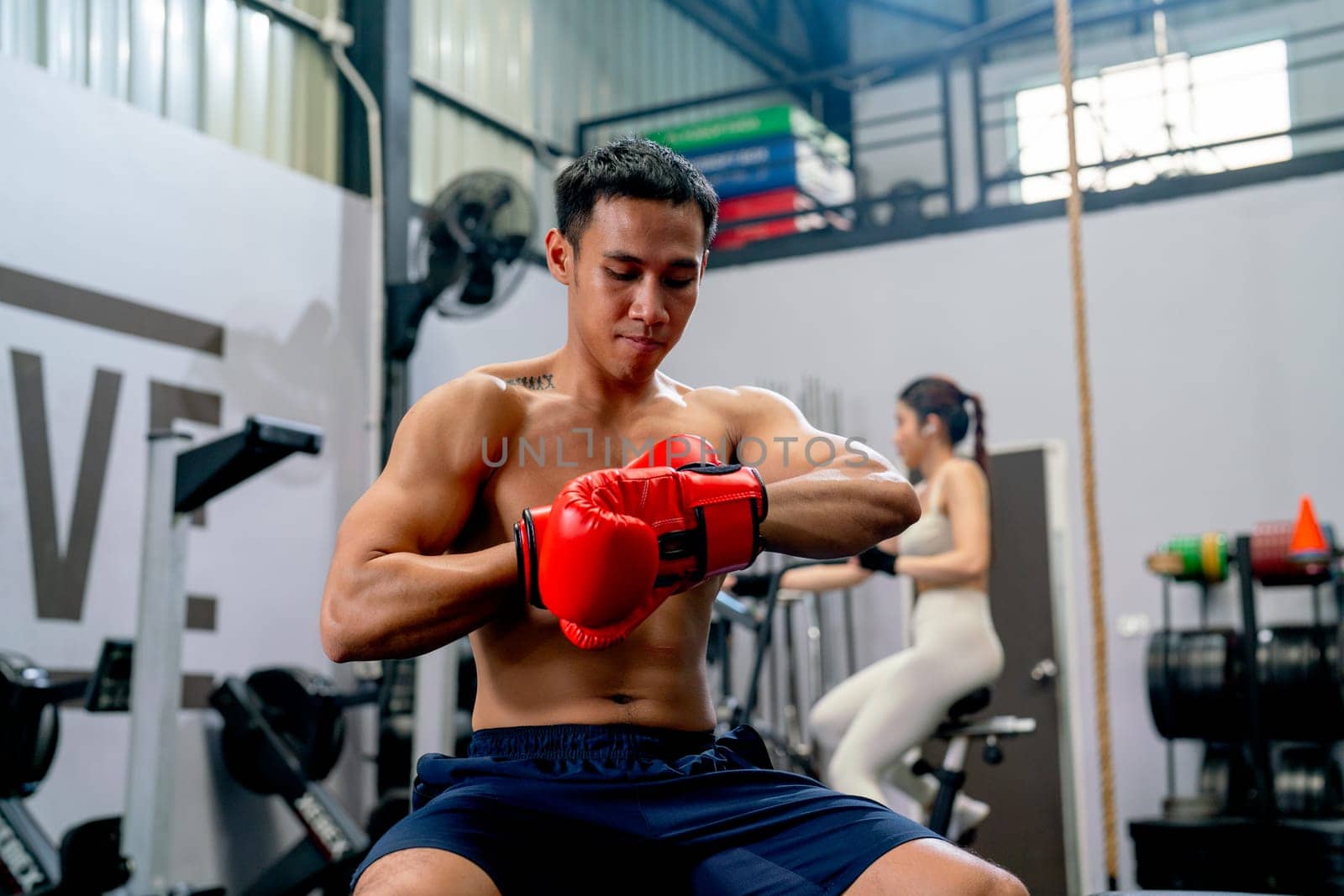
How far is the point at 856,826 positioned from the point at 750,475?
0.40 meters

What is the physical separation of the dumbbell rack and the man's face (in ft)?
11.3

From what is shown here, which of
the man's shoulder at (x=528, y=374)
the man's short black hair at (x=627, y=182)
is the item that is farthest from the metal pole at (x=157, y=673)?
the man's short black hair at (x=627, y=182)

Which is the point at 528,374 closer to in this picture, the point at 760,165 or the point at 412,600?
the point at 412,600

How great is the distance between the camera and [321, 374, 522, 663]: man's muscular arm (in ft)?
4.63

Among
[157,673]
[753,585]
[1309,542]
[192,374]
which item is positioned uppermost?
[192,374]

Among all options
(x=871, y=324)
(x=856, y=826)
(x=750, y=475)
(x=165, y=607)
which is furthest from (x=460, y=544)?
(x=871, y=324)

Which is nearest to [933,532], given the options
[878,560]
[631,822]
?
[878,560]

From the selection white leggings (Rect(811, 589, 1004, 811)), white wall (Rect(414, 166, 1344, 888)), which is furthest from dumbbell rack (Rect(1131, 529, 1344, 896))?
white leggings (Rect(811, 589, 1004, 811))

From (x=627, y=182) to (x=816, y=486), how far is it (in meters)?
0.46

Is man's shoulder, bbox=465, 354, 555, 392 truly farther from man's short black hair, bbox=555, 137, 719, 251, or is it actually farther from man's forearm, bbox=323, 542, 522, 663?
man's forearm, bbox=323, 542, 522, 663

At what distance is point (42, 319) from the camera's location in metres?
4.04

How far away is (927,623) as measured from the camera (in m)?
3.91

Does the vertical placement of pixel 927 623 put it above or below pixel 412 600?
below

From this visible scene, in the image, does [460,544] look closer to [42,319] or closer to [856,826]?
[856,826]
